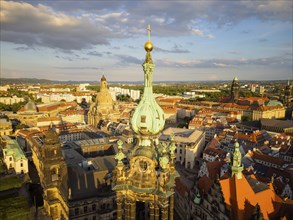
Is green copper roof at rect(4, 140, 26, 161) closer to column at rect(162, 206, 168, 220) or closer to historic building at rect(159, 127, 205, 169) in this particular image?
historic building at rect(159, 127, 205, 169)

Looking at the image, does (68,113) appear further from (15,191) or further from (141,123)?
(141,123)

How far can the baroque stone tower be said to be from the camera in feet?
42.2

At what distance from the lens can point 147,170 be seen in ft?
43.3

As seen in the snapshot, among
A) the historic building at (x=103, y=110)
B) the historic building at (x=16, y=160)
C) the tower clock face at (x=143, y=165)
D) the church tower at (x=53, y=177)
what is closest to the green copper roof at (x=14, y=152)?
the historic building at (x=16, y=160)

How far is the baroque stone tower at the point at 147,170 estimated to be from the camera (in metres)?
12.9

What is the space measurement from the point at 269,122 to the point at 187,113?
5564 centimetres

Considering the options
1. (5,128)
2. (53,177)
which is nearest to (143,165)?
(53,177)

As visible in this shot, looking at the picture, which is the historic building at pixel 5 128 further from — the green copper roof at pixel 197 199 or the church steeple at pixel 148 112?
the church steeple at pixel 148 112

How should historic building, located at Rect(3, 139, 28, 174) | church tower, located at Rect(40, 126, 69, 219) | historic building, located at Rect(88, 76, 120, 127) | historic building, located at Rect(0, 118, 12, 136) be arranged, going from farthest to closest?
historic building, located at Rect(88, 76, 120, 127)
historic building, located at Rect(0, 118, 12, 136)
historic building, located at Rect(3, 139, 28, 174)
church tower, located at Rect(40, 126, 69, 219)

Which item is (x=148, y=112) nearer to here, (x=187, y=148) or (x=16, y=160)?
(x=187, y=148)

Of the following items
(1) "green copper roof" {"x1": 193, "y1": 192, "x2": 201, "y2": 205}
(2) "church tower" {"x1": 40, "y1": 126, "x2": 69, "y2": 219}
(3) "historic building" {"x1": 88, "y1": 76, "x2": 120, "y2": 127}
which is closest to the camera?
(1) "green copper roof" {"x1": 193, "y1": 192, "x2": 201, "y2": 205}

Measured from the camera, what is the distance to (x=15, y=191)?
47406 mm

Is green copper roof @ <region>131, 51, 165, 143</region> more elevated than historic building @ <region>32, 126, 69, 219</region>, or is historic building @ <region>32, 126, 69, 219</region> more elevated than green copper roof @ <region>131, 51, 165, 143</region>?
green copper roof @ <region>131, 51, 165, 143</region>

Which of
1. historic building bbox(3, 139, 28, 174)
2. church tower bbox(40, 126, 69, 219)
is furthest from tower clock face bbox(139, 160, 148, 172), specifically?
historic building bbox(3, 139, 28, 174)
